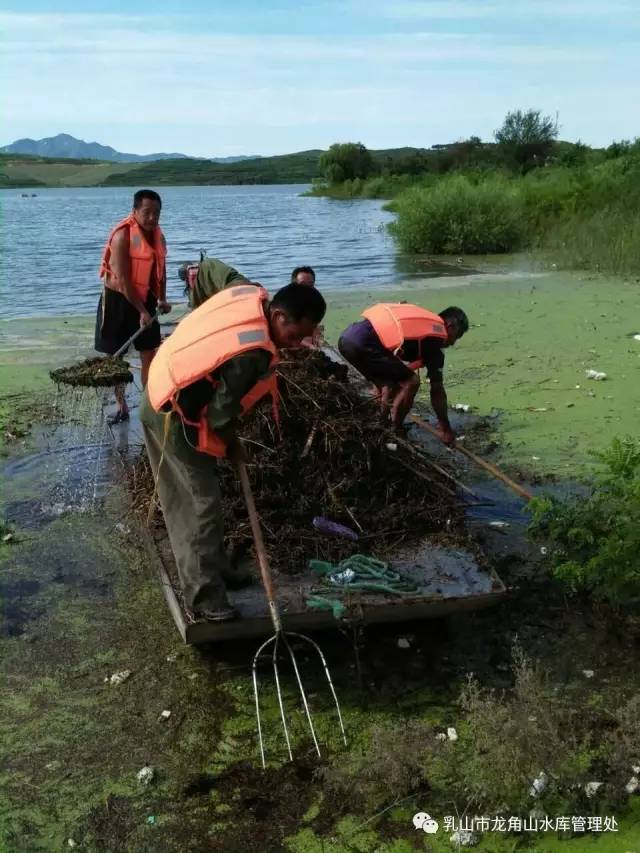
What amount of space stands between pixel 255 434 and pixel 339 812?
7.76 ft

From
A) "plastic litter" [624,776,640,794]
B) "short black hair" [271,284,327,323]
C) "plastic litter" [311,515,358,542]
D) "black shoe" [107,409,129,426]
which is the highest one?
"short black hair" [271,284,327,323]

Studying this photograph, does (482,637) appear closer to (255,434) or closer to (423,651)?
(423,651)

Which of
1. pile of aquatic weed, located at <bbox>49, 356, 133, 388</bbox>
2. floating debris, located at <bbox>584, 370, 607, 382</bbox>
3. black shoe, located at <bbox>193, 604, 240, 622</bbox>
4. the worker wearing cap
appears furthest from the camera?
floating debris, located at <bbox>584, 370, 607, 382</bbox>

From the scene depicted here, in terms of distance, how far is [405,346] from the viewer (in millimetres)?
5730

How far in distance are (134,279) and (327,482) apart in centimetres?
264

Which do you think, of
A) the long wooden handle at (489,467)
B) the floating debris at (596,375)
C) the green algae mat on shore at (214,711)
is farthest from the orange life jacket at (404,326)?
the floating debris at (596,375)

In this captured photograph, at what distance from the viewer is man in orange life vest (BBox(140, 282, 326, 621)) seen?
325 centimetres

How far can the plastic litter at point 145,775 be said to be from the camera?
311cm

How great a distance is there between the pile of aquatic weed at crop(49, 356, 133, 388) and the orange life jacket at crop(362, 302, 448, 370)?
1.82 metres

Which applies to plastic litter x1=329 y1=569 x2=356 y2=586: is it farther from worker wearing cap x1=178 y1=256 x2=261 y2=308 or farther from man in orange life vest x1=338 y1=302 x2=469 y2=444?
worker wearing cap x1=178 y1=256 x2=261 y2=308

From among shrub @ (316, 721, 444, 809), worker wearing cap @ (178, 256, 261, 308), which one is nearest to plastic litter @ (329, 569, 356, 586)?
shrub @ (316, 721, 444, 809)

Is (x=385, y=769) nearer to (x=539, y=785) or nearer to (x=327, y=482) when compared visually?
(x=539, y=785)

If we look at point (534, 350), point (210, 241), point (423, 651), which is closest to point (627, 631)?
point (423, 651)

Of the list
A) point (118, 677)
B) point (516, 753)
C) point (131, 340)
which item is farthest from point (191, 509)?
point (131, 340)
